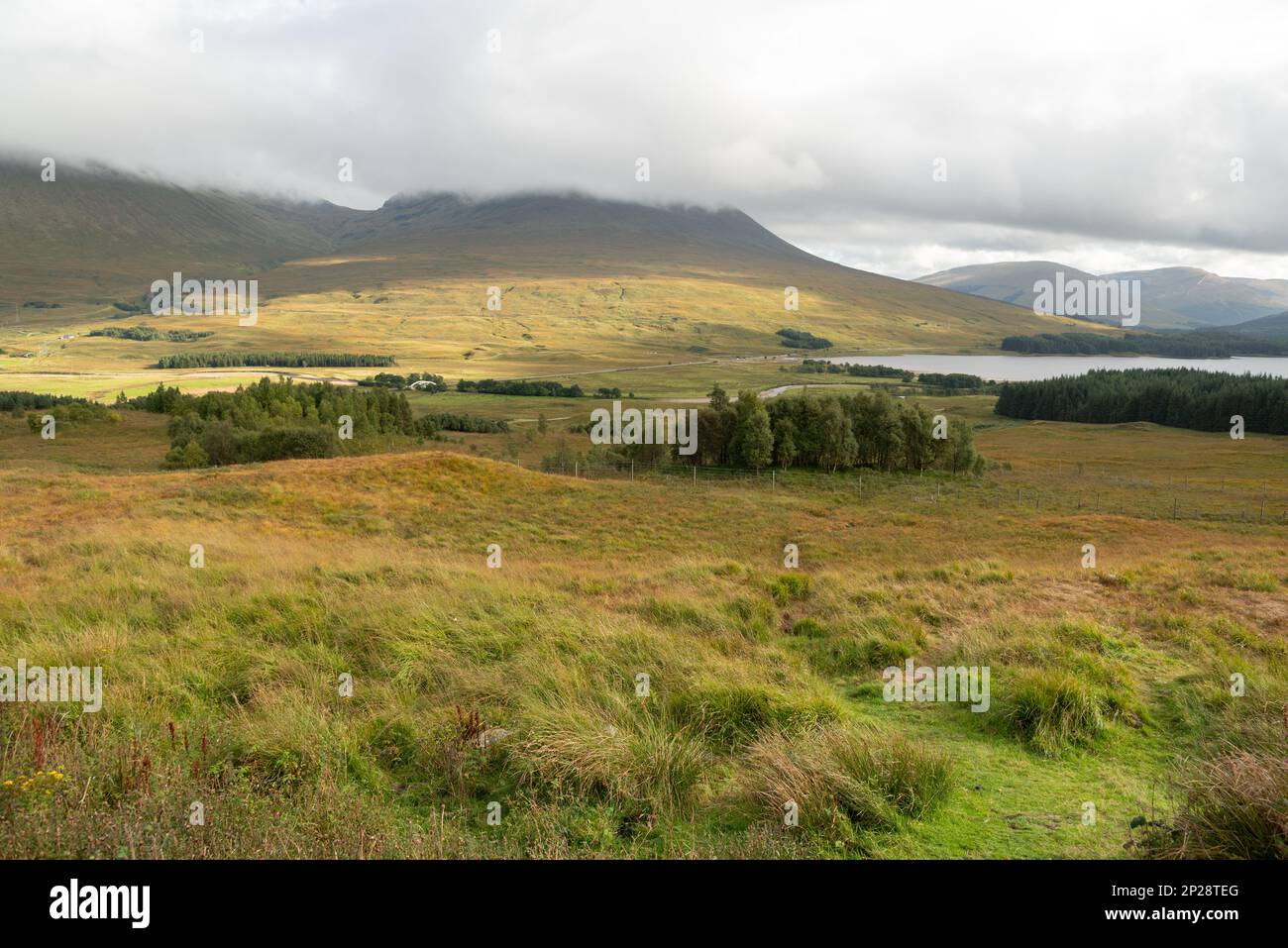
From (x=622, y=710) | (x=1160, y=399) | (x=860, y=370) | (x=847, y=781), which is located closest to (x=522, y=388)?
(x=860, y=370)

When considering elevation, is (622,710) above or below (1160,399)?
below

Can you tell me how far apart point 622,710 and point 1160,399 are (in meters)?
152

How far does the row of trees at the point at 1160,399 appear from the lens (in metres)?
114

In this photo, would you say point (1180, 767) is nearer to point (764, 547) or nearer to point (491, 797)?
point (491, 797)

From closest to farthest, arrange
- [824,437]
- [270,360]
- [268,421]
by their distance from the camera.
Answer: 1. [824,437]
2. [268,421]
3. [270,360]

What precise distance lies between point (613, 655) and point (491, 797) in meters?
2.98

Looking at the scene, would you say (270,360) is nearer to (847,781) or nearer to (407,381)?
(407,381)

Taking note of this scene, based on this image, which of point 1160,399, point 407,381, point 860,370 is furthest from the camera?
point 860,370

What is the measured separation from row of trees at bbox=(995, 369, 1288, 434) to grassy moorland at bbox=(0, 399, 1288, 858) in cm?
12935

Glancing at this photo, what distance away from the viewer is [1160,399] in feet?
416

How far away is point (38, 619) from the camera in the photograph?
8.54 metres

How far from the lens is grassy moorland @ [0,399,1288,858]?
14.9 ft

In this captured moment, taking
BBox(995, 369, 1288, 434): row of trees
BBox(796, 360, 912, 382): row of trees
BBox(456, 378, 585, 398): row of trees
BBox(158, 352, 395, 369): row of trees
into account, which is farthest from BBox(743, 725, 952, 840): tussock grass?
BBox(796, 360, 912, 382): row of trees

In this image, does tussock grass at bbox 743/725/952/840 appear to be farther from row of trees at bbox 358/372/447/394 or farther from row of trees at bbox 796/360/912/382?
row of trees at bbox 796/360/912/382
